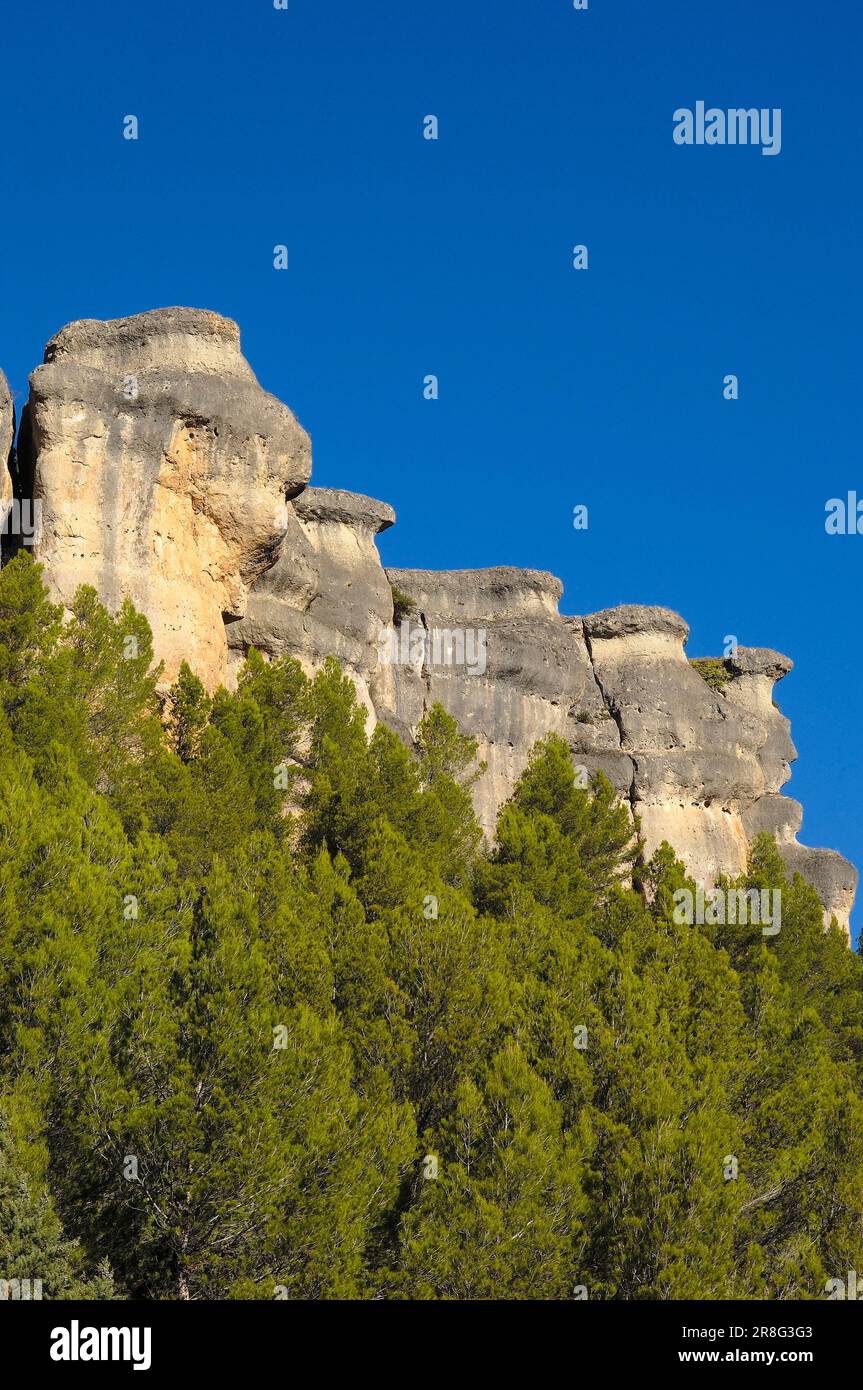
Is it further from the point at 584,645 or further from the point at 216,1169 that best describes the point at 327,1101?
the point at 584,645

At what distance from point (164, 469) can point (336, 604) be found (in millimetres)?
7370

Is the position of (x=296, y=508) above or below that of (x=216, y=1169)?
above

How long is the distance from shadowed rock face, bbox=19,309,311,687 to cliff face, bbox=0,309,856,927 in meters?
0.04

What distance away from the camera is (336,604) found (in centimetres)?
4000

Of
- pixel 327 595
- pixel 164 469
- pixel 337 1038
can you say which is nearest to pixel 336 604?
pixel 327 595

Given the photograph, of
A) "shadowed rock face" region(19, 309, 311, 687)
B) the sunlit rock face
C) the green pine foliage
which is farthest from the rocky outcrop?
the sunlit rock face

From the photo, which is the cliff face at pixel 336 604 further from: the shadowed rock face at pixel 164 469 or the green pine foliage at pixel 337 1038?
the green pine foliage at pixel 337 1038

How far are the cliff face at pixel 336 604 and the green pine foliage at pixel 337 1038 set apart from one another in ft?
6.32

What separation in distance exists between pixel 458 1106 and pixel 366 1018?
7.52 feet

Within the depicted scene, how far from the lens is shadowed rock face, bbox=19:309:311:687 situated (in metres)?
32.8

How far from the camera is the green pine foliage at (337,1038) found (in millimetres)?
21062

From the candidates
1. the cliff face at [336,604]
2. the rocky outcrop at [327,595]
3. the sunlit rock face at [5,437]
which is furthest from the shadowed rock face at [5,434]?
the rocky outcrop at [327,595]
